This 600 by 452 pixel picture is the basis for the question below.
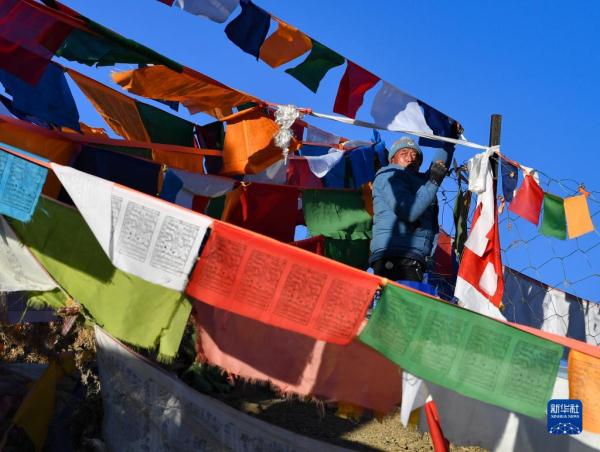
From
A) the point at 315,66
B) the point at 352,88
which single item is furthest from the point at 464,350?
the point at 315,66

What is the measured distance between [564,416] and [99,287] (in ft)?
7.65

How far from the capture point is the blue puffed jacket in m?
4.05

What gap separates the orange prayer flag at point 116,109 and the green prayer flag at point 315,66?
133 centimetres

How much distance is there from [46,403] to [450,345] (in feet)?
13.1

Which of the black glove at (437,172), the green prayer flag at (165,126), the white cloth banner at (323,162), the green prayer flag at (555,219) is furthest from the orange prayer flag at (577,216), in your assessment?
the green prayer flag at (165,126)

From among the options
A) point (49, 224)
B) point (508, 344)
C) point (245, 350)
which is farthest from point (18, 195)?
point (508, 344)

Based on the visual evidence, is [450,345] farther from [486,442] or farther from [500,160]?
[500,160]

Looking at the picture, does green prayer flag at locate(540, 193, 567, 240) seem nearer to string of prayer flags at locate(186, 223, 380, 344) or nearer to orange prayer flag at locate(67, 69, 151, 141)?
string of prayer flags at locate(186, 223, 380, 344)

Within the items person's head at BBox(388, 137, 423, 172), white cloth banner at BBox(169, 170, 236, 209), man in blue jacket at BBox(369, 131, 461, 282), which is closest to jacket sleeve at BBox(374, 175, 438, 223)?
man in blue jacket at BBox(369, 131, 461, 282)

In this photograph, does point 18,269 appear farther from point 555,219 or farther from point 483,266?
point 555,219

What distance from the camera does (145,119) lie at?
18.1ft

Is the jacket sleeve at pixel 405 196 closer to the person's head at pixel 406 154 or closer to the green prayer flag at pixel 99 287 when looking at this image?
the person's head at pixel 406 154

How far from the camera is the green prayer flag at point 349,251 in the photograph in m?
6.11

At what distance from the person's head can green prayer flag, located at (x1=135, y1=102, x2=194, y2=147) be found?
1.88 metres
